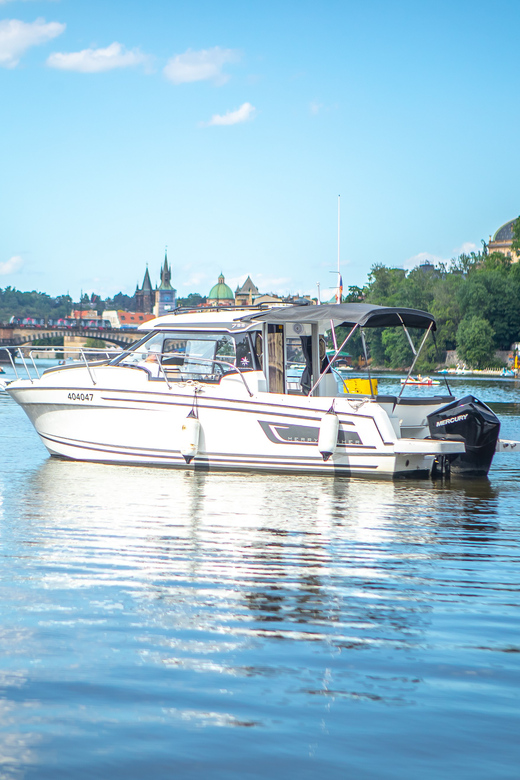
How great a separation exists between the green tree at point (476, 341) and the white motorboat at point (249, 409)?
7416cm

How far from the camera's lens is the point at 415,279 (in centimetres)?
10619

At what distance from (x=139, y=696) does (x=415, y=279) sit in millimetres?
105516

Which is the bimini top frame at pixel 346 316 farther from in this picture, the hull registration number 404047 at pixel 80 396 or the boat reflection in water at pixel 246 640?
the boat reflection in water at pixel 246 640

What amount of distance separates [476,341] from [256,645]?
275 feet

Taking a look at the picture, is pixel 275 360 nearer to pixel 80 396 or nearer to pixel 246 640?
pixel 80 396

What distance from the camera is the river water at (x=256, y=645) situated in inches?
142

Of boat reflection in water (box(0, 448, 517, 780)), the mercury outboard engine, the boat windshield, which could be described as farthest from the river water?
the boat windshield

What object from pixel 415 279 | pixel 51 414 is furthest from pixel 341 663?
pixel 415 279

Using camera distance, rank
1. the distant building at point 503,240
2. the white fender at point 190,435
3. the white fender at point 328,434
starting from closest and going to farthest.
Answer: the white fender at point 328,434 < the white fender at point 190,435 < the distant building at point 503,240

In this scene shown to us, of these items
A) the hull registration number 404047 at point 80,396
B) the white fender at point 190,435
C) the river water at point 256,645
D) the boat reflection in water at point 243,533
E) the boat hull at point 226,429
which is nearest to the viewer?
the river water at point 256,645

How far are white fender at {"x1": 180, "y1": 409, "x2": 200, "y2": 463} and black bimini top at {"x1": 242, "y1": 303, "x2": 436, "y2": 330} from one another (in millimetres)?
1908

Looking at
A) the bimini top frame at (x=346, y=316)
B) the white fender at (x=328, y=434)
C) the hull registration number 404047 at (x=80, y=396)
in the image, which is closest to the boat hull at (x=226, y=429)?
the hull registration number 404047 at (x=80, y=396)

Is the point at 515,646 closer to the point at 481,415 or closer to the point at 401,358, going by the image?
the point at 481,415

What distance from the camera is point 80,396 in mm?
13586
